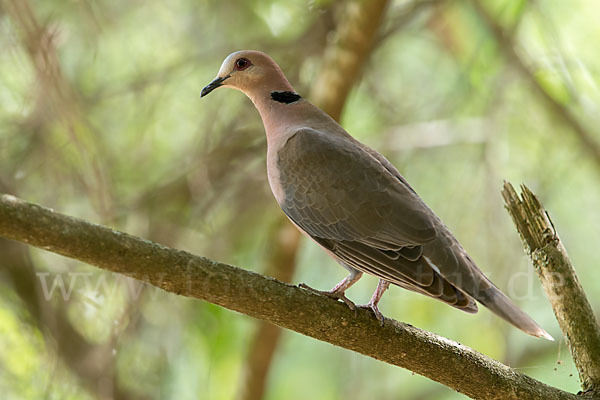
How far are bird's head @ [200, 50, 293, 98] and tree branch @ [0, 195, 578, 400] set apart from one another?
1.37 meters

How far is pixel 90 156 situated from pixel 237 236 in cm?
179

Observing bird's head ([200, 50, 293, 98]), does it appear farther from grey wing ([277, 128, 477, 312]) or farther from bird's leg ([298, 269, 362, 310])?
bird's leg ([298, 269, 362, 310])

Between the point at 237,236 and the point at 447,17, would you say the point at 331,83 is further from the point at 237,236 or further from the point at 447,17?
the point at 447,17

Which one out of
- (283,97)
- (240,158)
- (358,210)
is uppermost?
(283,97)

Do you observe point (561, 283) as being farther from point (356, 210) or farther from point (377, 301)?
point (356, 210)

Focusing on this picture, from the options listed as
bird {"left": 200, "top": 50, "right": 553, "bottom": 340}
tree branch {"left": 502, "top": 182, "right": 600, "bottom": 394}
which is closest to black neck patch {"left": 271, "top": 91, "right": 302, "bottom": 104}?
bird {"left": 200, "top": 50, "right": 553, "bottom": 340}

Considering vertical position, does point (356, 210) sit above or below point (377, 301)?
above

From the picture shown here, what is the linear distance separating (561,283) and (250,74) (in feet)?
5.60

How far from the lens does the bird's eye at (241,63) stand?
3.34m

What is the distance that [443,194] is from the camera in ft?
18.4

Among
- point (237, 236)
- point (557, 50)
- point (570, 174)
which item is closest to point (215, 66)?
point (237, 236)

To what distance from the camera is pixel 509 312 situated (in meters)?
2.59

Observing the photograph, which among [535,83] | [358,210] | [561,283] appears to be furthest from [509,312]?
[535,83]

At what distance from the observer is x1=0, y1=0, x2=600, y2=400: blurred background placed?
4117 millimetres
